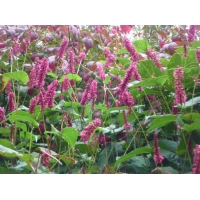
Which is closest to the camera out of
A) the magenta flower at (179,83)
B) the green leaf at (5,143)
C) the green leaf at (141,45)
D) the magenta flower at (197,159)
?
the magenta flower at (197,159)

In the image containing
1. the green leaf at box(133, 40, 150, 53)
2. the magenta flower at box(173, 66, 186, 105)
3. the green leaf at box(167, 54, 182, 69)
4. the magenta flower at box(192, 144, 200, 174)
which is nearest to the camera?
the magenta flower at box(192, 144, 200, 174)

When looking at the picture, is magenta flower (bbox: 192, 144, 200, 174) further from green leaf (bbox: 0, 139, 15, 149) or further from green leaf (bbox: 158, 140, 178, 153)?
green leaf (bbox: 0, 139, 15, 149)

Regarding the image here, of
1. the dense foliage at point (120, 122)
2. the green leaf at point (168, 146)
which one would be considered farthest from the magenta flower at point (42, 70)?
the green leaf at point (168, 146)

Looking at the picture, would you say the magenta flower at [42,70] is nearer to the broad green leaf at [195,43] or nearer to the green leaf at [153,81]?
the green leaf at [153,81]

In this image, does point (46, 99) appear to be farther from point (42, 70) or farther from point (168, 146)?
point (168, 146)

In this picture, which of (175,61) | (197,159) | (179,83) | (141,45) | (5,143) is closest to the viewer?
(197,159)

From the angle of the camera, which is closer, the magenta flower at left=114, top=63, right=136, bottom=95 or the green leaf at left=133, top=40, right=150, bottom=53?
the magenta flower at left=114, top=63, right=136, bottom=95

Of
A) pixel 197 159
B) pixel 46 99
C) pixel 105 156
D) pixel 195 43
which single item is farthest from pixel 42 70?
pixel 195 43

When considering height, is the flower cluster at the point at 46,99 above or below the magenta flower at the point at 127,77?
below

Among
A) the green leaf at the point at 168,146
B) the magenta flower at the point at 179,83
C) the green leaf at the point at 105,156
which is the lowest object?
the green leaf at the point at 105,156

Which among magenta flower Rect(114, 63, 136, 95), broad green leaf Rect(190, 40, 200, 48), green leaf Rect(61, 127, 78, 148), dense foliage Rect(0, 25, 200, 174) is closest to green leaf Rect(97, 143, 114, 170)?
dense foliage Rect(0, 25, 200, 174)

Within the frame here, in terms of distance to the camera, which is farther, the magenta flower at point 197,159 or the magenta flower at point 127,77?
the magenta flower at point 127,77

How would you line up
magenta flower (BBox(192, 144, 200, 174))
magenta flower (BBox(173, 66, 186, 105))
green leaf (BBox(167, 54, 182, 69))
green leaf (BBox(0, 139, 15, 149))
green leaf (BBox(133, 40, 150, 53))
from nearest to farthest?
magenta flower (BBox(192, 144, 200, 174))
magenta flower (BBox(173, 66, 186, 105))
green leaf (BBox(0, 139, 15, 149))
green leaf (BBox(167, 54, 182, 69))
green leaf (BBox(133, 40, 150, 53))
